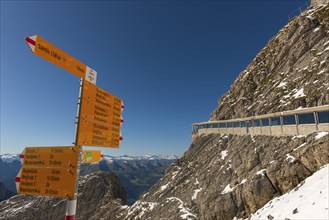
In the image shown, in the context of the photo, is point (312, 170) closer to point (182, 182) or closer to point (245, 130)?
point (245, 130)

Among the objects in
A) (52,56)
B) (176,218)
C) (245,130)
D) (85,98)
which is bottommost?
(176,218)

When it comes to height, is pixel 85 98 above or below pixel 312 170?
above

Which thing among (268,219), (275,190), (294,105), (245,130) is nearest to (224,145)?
(245,130)

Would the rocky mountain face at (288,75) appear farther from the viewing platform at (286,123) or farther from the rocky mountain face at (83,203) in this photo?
the rocky mountain face at (83,203)

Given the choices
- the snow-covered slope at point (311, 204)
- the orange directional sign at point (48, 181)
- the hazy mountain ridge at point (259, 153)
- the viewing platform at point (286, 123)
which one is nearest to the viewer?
the orange directional sign at point (48, 181)

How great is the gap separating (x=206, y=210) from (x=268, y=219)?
17.8 meters

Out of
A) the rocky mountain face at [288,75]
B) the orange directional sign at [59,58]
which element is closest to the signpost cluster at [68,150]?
the orange directional sign at [59,58]

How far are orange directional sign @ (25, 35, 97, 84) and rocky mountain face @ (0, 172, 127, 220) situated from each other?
79569 mm

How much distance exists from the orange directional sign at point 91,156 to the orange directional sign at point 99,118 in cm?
20

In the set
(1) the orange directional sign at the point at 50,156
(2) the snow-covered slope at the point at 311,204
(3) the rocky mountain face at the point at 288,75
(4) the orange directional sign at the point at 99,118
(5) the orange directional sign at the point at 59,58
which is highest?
(3) the rocky mountain face at the point at 288,75

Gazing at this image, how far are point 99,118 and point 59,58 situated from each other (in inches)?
72.0

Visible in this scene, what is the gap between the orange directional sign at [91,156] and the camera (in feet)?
17.5

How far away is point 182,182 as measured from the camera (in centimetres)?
4834

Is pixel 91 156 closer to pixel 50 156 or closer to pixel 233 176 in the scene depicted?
pixel 50 156
